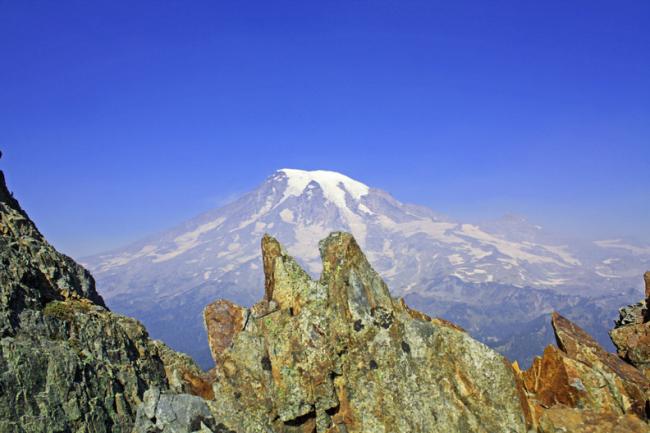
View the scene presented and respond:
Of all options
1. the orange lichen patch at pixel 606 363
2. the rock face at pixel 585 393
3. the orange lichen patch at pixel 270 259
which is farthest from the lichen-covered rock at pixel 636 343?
the orange lichen patch at pixel 270 259

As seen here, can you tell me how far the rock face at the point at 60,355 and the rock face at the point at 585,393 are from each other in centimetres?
1613

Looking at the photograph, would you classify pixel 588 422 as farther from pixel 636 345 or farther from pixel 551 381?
pixel 636 345

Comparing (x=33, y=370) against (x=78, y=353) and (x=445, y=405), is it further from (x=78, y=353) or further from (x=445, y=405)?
(x=445, y=405)

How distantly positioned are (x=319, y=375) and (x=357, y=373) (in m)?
1.58

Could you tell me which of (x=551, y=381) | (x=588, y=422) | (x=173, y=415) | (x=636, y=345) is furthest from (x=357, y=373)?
(x=636, y=345)

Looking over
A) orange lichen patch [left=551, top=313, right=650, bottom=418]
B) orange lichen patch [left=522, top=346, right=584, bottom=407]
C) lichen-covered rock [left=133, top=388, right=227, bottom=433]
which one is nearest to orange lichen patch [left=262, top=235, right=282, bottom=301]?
lichen-covered rock [left=133, top=388, right=227, bottom=433]

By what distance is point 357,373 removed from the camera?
20000 mm

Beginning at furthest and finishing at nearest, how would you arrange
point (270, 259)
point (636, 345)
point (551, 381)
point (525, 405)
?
point (270, 259) < point (636, 345) < point (551, 381) < point (525, 405)

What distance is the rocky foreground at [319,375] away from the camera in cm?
1794

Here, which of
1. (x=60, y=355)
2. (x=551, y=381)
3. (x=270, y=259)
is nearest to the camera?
(x=60, y=355)

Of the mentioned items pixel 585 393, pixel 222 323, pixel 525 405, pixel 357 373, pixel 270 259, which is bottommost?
pixel 585 393

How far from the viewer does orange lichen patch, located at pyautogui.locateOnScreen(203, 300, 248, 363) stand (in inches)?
1035

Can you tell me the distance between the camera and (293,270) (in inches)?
989

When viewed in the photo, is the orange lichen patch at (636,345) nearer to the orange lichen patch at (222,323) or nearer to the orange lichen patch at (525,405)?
the orange lichen patch at (525,405)
